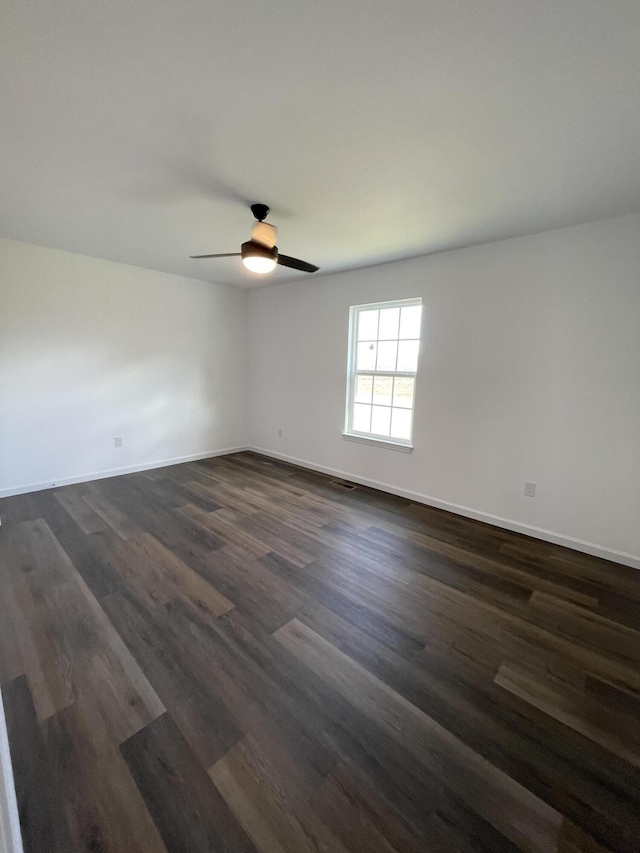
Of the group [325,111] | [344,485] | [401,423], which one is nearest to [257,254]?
[325,111]

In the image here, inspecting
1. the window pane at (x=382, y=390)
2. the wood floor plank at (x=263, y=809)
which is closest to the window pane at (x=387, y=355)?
the window pane at (x=382, y=390)

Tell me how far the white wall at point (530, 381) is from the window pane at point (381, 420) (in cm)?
24

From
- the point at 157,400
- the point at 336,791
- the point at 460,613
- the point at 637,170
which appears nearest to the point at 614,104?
Result: the point at 637,170

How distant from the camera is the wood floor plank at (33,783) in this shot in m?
0.95

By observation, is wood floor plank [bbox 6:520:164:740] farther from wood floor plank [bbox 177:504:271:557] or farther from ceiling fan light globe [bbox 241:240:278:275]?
ceiling fan light globe [bbox 241:240:278:275]

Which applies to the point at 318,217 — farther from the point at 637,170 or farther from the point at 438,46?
the point at 637,170

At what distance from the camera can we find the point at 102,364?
3771 millimetres

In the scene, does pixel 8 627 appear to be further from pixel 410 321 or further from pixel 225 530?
pixel 410 321

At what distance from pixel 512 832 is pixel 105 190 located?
360 cm

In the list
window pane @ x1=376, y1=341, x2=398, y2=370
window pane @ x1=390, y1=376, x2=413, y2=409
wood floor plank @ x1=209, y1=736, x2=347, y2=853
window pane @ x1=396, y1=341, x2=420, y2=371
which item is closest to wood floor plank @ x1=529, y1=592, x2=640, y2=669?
wood floor plank @ x1=209, y1=736, x2=347, y2=853

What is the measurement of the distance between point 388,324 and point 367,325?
0.29 m

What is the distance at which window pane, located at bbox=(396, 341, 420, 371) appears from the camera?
3.42 m

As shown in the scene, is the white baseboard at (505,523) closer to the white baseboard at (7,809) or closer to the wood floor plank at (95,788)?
the wood floor plank at (95,788)

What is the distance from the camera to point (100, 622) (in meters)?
1.78
